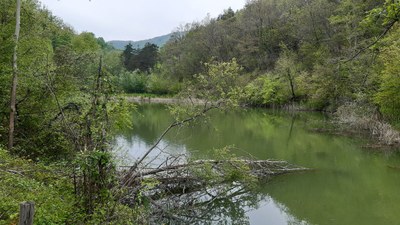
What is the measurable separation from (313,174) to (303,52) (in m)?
34.3

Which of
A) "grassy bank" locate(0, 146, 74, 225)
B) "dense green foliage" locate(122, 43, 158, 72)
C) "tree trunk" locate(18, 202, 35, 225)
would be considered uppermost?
"dense green foliage" locate(122, 43, 158, 72)

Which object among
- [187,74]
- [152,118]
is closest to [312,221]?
[152,118]

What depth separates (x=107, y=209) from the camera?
6285 millimetres

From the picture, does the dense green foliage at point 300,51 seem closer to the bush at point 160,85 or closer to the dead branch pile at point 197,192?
the bush at point 160,85

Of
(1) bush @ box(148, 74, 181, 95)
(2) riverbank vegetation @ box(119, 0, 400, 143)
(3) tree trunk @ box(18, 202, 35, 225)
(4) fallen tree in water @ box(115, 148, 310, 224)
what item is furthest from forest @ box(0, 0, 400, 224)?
(1) bush @ box(148, 74, 181, 95)

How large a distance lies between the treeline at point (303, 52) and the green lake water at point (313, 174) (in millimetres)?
3202

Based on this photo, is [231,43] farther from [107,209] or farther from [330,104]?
[107,209]

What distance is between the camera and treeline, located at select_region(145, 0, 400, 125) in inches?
804

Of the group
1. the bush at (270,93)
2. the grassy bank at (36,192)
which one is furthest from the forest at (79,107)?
the bush at (270,93)

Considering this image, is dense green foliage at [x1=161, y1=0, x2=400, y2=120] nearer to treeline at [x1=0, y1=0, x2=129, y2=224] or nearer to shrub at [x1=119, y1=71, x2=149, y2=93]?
shrub at [x1=119, y1=71, x2=149, y2=93]

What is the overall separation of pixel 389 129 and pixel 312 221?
1199 centimetres

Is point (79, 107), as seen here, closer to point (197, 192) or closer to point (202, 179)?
point (202, 179)

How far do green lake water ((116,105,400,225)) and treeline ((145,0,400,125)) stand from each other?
3202mm

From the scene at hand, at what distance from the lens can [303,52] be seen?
45.6 metres
